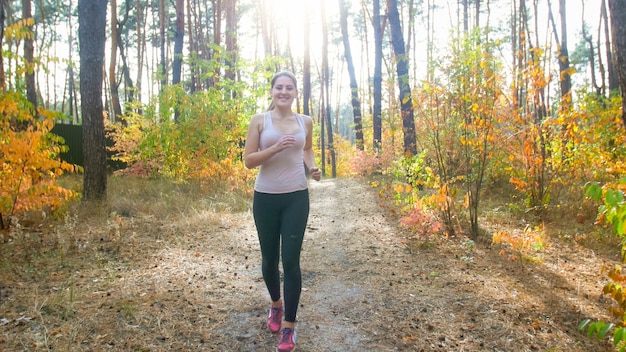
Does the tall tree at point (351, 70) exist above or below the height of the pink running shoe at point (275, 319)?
above

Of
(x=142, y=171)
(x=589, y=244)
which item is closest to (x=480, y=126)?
(x=589, y=244)

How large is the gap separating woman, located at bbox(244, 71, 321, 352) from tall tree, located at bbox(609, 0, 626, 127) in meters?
3.93

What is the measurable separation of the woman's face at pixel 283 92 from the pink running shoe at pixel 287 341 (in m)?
1.45

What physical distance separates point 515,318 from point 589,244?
283 cm

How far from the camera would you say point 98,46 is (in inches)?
258

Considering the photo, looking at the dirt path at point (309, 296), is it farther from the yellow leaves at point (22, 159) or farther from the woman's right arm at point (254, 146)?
the woman's right arm at point (254, 146)

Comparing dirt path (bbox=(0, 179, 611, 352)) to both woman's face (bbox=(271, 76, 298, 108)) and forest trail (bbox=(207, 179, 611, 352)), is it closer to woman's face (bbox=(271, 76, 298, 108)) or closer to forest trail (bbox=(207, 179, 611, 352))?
forest trail (bbox=(207, 179, 611, 352))

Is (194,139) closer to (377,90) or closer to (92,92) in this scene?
(92,92)

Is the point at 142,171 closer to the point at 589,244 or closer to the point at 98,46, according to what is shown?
the point at 98,46

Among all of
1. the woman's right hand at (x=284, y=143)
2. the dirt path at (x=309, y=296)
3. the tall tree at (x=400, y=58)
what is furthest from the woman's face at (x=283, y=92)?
the tall tree at (x=400, y=58)

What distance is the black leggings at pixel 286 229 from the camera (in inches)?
103

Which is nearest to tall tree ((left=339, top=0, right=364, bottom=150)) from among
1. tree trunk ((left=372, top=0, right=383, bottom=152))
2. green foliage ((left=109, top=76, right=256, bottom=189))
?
tree trunk ((left=372, top=0, right=383, bottom=152))

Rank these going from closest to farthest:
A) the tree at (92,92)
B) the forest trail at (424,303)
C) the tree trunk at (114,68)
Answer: the forest trail at (424,303), the tree at (92,92), the tree trunk at (114,68)

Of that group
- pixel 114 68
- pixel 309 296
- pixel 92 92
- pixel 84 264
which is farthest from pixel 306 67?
pixel 309 296
